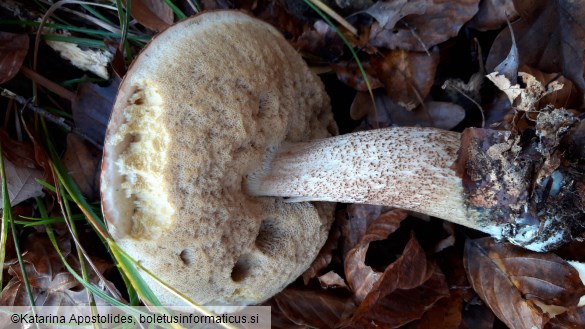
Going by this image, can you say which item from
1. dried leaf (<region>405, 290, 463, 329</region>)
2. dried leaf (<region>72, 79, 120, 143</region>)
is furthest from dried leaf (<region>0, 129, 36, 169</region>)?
dried leaf (<region>405, 290, 463, 329</region>)

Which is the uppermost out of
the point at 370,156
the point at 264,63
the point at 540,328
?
the point at 264,63

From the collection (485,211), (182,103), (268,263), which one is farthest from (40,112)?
(485,211)

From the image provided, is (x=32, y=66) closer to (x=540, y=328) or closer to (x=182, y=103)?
(x=182, y=103)

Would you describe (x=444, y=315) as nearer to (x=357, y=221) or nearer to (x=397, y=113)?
(x=357, y=221)

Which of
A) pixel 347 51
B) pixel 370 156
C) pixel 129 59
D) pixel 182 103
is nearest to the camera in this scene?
pixel 182 103

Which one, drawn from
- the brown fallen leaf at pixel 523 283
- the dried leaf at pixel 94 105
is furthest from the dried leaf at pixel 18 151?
the brown fallen leaf at pixel 523 283

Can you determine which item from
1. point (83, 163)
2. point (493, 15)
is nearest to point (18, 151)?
point (83, 163)

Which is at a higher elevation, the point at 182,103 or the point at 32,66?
the point at 182,103

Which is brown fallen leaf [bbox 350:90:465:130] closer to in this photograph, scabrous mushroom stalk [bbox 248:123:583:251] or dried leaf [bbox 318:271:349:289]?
scabrous mushroom stalk [bbox 248:123:583:251]
